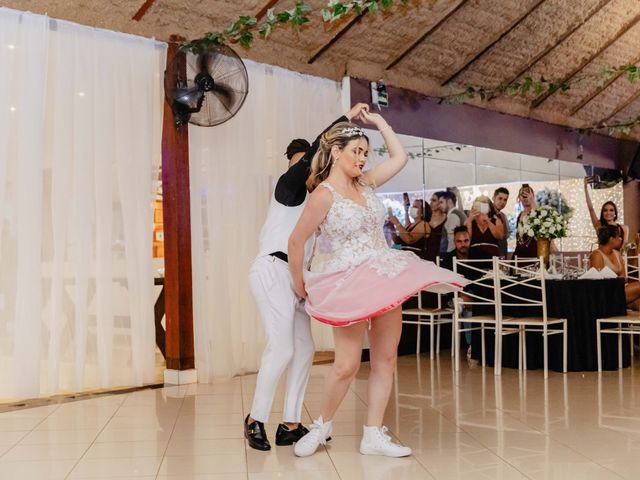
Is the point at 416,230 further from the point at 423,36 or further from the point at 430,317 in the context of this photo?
the point at 423,36

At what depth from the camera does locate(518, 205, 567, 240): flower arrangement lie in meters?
6.72

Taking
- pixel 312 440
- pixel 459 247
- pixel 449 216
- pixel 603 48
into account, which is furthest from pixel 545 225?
pixel 312 440

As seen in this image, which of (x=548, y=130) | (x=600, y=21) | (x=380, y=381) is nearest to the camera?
(x=380, y=381)

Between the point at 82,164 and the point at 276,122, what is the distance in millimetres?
1838

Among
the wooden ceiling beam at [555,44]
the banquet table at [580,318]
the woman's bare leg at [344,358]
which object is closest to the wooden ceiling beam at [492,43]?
the wooden ceiling beam at [555,44]

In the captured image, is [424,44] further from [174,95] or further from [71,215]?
[71,215]

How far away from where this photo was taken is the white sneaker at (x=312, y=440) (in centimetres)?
372

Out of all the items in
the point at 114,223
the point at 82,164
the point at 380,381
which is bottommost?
the point at 380,381

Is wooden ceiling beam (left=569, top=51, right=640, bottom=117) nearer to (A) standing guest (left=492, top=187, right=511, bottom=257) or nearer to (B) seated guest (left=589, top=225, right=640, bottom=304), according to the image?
(A) standing guest (left=492, top=187, right=511, bottom=257)

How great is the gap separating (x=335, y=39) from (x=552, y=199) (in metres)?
4.15

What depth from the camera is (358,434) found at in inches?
166

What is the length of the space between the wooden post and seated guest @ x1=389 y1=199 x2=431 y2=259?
8.32ft

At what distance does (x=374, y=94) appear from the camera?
7566 millimetres

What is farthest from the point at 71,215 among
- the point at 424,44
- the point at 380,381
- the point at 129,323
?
the point at 424,44
